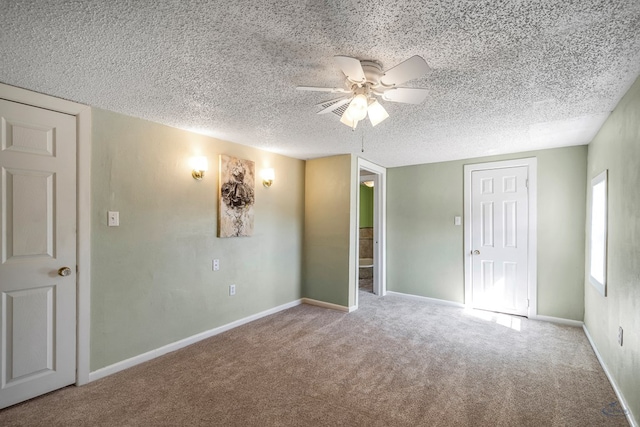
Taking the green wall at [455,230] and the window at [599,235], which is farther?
the green wall at [455,230]

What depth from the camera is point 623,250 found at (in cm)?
213

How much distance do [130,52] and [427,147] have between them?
3.19 metres

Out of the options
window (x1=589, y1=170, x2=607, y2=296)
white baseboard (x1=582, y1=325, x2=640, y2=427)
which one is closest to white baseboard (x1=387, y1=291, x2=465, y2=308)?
white baseboard (x1=582, y1=325, x2=640, y2=427)

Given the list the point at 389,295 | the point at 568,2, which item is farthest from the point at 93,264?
the point at 389,295

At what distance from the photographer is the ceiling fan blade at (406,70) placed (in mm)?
1439

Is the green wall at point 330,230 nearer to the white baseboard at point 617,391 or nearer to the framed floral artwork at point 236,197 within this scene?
the framed floral artwork at point 236,197

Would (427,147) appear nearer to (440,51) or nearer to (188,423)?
(440,51)

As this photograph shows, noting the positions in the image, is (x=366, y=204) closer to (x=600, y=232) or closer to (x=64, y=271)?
(x=600, y=232)

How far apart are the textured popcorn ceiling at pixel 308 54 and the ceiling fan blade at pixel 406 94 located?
0.17 meters

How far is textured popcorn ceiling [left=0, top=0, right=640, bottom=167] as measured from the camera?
1330 mm

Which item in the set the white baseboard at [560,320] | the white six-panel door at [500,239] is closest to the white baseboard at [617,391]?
the white baseboard at [560,320]

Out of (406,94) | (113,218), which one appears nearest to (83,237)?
(113,218)

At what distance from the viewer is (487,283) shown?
13.8ft

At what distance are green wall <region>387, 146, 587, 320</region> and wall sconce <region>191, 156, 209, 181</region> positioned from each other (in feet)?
10.3
